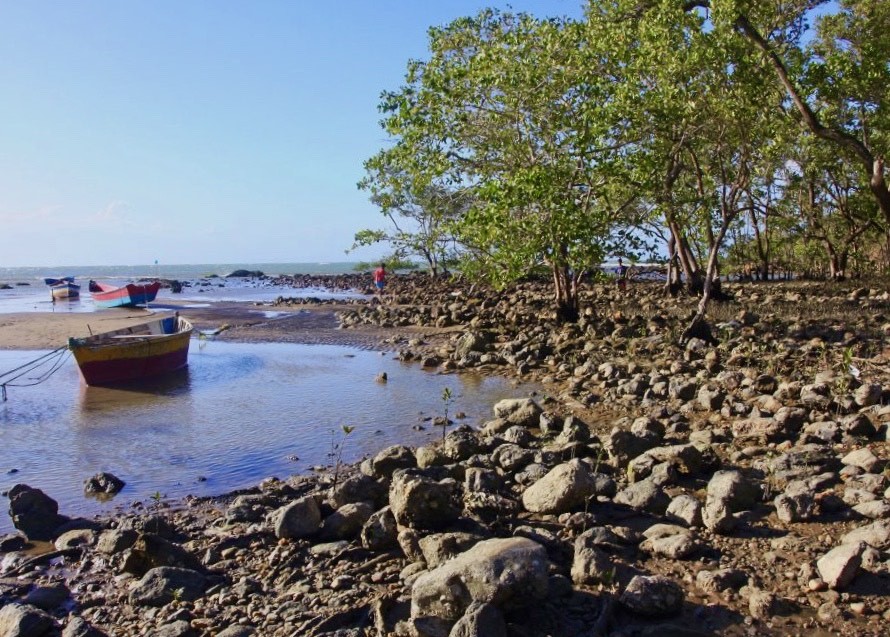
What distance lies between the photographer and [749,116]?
41.6ft

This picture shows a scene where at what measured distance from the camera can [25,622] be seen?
5.02 metres

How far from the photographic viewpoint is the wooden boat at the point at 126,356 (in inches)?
636

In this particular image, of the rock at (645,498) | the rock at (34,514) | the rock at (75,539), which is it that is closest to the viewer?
the rock at (645,498)

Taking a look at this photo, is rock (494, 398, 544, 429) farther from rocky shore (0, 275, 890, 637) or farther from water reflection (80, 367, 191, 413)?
water reflection (80, 367, 191, 413)

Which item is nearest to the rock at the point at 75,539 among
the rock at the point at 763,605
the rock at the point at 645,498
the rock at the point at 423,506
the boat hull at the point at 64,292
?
the rock at the point at 423,506

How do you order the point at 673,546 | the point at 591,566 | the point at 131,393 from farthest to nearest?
the point at 131,393, the point at 673,546, the point at 591,566

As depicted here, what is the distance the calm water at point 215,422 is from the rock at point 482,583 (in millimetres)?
4537

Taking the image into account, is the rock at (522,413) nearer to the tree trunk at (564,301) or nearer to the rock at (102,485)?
the rock at (102,485)

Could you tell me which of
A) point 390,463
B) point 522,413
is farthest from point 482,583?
point 522,413

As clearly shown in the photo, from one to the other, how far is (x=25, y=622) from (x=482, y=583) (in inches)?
126

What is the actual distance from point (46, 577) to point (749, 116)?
40.4ft

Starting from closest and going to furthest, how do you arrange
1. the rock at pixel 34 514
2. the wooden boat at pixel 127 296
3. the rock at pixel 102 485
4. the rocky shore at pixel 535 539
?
the rocky shore at pixel 535 539 → the rock at pixel 34 514 → the rock at pixel 102 485 → the wooden boat at pixel 127 296

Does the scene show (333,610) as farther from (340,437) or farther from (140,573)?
(340,437)

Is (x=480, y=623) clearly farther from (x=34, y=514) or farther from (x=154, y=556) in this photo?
(x=34, y=514)
